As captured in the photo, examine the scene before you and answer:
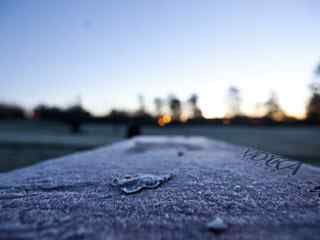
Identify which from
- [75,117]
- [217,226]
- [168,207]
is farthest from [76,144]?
[75,117]

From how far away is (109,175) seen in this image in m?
1.93

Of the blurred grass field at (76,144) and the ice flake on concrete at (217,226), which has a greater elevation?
the ice flake on concrete at (217,226)

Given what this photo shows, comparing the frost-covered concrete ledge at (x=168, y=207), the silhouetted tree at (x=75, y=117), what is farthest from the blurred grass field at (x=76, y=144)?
the frost-covered concrete ledge at (x=168, y=207)

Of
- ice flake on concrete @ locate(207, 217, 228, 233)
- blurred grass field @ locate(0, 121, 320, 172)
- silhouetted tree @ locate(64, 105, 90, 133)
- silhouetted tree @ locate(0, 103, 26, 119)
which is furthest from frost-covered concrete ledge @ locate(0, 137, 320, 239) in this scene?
silhouetted tree @ locate(0, 103, 26, 119)

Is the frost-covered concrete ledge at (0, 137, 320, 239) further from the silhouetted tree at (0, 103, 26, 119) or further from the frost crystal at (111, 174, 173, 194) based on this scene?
the silhouetted tree at (0, 103, 26, 119)

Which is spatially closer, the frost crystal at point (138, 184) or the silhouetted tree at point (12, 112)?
the frost crystal at point (138, 184)

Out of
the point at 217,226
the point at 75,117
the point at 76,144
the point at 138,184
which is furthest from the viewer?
the point at 75,117

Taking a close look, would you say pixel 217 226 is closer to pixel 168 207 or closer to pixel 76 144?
pixel 168 207

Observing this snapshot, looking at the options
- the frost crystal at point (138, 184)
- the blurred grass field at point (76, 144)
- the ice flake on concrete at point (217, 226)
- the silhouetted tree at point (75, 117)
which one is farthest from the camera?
the silhouetted tree at point (75, 117)

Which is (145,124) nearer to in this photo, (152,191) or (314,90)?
(314,90)

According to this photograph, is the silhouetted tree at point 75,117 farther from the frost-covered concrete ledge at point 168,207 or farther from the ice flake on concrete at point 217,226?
the ice flake on concrete at point 217,226

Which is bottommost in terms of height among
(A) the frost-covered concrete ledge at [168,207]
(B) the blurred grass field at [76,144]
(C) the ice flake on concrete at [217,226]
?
(B) the blurred grass field at [76,144]

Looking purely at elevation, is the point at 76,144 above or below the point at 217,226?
below

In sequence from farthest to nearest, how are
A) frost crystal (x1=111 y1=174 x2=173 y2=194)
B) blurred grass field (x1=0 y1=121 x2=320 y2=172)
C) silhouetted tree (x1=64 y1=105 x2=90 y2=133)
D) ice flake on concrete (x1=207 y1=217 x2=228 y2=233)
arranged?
silhouetted tree (x1=64 y1=105 x2=90 y2=133) → blurred grass field (x1=0 y1=121 x2=320 y2=172) → frost crystal (x1=111 y1=174 x2=173 y2=194) → ice flake on concrete (x1=207 y1=217 x2=228 y2=233)
